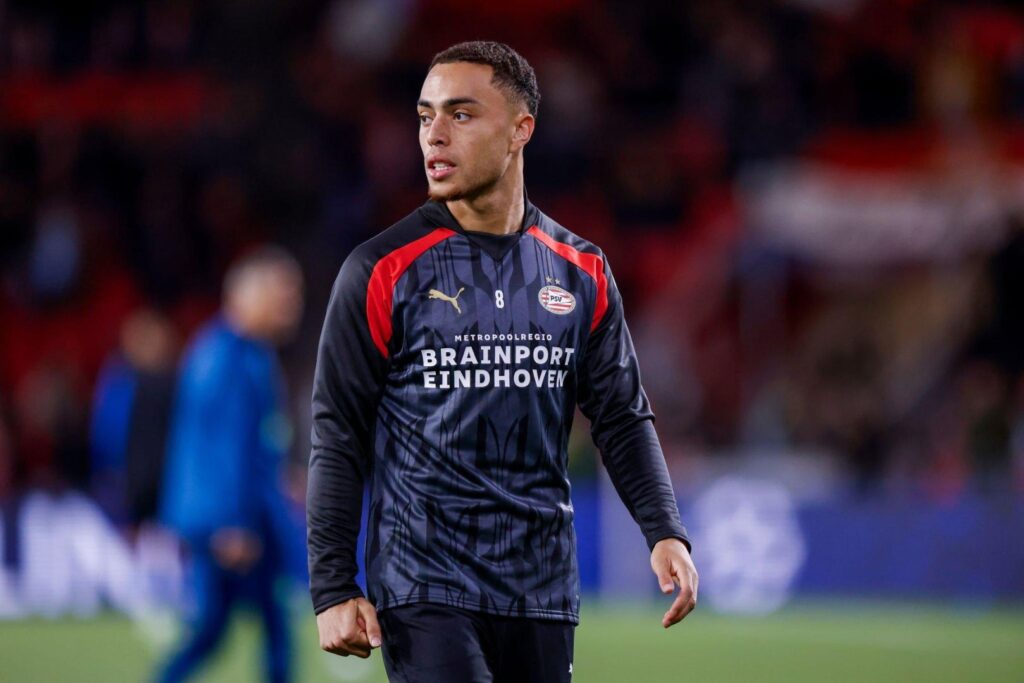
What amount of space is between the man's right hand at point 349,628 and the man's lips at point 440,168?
1.07 metres

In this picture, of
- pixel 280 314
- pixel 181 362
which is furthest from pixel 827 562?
pixel 280 314

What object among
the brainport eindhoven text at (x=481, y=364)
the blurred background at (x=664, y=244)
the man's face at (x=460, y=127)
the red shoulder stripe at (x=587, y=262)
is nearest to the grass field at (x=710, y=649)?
the blurred background at (x=664, y=244)

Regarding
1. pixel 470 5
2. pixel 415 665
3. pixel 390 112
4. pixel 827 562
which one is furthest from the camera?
pixel 470 5

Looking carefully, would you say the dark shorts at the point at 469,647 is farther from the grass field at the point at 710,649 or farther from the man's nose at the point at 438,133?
the grass field at the point at 710,649

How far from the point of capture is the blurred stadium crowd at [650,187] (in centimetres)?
1764

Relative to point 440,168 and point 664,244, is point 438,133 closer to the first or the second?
point 440,168

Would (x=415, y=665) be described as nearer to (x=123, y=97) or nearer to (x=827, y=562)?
(x=827, y=562)

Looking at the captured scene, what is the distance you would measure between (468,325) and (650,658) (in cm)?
716

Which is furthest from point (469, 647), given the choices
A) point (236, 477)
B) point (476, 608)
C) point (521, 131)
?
point (236, 477)

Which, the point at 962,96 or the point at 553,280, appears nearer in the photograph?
the point at 553,280

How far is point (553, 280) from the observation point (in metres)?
4.41

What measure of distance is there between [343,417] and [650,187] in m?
15.5

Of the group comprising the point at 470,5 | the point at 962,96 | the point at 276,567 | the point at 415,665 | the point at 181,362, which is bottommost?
the point at 415,665

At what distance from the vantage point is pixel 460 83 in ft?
14.0
